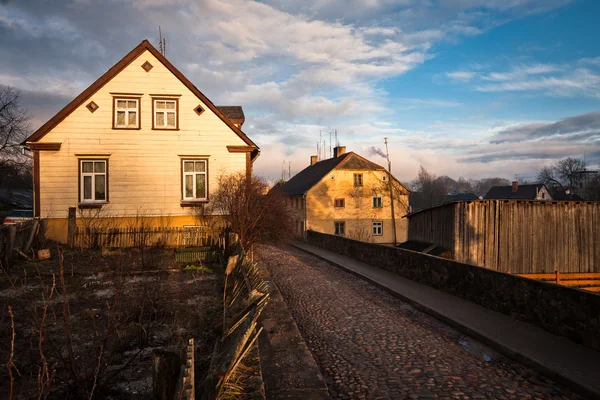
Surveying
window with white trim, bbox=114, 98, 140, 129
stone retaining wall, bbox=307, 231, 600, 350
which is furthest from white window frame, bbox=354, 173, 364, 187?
stone retaining wall, bbox=307, 231, 600, 350

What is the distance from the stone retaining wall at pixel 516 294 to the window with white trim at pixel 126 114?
1270 centimetres

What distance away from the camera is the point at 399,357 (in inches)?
235

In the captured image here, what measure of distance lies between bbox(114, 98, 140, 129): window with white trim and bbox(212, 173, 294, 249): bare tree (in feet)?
15.1

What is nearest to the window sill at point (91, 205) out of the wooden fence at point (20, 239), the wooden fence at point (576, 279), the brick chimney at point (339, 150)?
the wooden fence at point (20, 239)

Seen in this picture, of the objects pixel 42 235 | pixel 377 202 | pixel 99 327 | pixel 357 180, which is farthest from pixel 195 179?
pixel 377 202

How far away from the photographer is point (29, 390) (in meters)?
4.59

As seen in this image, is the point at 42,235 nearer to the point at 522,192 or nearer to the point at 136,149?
the point at 136,149

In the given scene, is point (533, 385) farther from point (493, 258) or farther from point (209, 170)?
point (209, 170)

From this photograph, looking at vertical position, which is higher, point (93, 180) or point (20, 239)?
point (93, 180)

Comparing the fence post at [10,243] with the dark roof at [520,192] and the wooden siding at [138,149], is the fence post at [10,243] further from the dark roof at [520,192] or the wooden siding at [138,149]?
the dark roof at [520,192]

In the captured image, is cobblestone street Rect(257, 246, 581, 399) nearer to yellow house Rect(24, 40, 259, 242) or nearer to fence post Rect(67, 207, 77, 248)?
yellow house Rect(24, 40, 259, 242)

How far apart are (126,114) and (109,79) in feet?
5.32

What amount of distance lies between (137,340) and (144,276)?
19.0ft

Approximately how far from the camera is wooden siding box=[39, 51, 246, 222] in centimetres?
1700
